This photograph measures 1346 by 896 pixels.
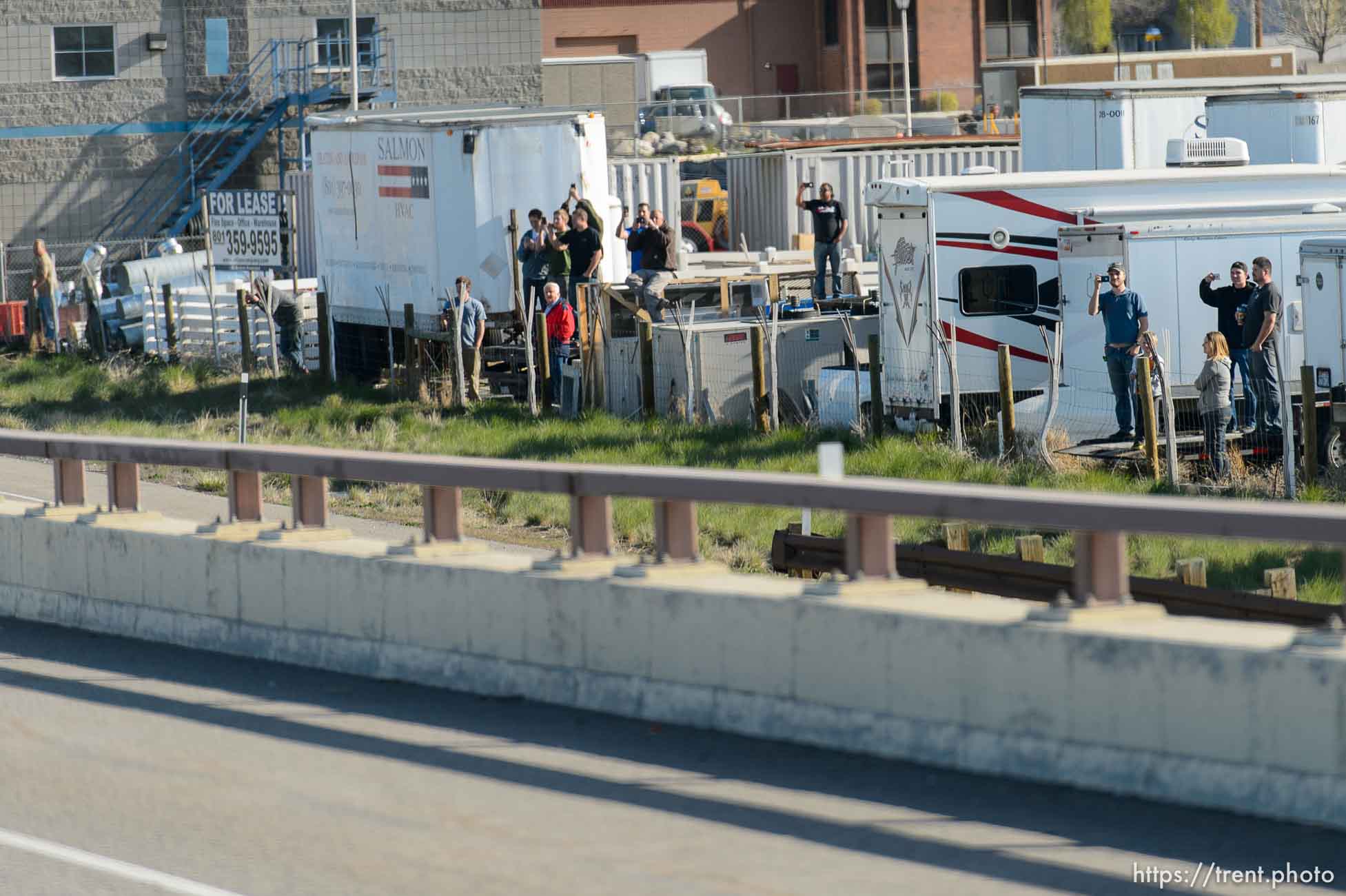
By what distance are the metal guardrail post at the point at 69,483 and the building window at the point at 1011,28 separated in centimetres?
6763

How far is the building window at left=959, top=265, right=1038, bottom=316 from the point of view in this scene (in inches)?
838

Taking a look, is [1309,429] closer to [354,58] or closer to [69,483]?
[69,483]

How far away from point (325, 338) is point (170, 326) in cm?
356

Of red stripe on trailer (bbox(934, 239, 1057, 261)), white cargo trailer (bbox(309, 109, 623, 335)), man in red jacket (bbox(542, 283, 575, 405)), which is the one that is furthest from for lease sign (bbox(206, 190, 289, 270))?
red stripe on trailer (bbox(934, 239, 1057, 261))

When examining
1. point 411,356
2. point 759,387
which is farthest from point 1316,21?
point 759,387

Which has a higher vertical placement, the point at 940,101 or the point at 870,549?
the point at 940,101

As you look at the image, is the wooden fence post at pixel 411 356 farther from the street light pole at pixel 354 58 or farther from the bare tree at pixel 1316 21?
the bare tree at pixel 1316 21

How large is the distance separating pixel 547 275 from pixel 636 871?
1907cm

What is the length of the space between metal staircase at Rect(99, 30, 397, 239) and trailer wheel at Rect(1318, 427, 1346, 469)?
32223 millimetres

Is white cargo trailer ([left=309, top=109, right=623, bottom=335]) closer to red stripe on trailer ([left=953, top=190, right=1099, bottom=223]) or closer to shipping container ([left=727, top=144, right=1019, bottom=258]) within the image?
red stripe on trailer ([left=953, top=190, right=1099, bottom=223])

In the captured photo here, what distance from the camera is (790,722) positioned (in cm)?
777

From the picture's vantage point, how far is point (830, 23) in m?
74.6

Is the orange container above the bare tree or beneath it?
beneath

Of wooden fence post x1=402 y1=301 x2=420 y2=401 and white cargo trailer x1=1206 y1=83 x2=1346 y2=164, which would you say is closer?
wooden fence post x1=402 y1=301 x2=420 y2=401
